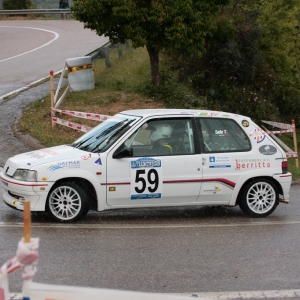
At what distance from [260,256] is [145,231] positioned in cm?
171

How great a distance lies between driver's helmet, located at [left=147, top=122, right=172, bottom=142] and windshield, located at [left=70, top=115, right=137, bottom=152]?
0.97ft

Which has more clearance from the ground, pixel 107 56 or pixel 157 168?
pixel 157 168

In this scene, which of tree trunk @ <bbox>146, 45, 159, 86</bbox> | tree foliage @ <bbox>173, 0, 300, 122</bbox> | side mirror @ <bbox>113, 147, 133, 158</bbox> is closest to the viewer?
side mirror @ <bbox>113, 147, 133, 158</bbox>

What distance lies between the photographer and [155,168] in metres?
8.94

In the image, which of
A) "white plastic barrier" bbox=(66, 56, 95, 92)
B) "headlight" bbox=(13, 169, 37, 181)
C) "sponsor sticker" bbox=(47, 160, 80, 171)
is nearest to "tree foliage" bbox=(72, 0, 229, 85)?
"white plastic barrier" bbox=(66, 56, 95, 92)

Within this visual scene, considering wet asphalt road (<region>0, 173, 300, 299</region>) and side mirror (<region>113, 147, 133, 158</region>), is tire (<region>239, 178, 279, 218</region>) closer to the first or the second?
wet asphalt road (<region>0, 173, 300, 299</region>)

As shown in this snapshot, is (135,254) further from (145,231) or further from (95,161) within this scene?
(95,161)

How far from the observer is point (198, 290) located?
6.21 metres

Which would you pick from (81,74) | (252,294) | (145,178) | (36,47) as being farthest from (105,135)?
(36,47)

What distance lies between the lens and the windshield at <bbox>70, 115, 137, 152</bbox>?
9.08 m

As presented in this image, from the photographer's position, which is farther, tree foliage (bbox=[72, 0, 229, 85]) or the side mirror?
tree foliage (bbox=[72, 0, 229, 85])

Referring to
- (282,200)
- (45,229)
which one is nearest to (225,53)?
(282,200)

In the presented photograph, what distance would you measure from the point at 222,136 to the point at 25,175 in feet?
9.40

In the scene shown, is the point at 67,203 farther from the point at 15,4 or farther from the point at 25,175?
the point at 15,4
